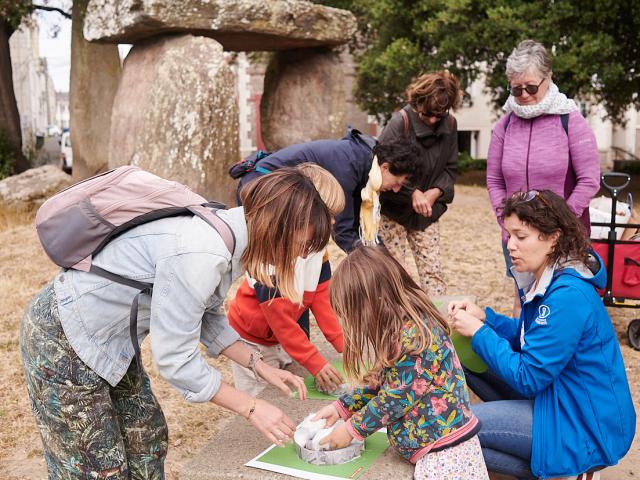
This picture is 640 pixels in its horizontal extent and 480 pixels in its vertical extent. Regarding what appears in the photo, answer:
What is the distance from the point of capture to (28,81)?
33.5m

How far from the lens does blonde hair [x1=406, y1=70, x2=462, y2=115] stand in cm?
374

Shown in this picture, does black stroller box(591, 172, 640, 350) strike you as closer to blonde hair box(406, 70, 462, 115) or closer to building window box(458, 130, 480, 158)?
blonde hair box(406, 70, 462, 115)

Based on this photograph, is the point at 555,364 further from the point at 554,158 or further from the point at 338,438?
the point at 554,158

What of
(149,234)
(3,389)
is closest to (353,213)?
(149,234)

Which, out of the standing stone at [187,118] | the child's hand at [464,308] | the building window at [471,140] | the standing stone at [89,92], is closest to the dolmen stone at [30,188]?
the standing stone at [89,92]

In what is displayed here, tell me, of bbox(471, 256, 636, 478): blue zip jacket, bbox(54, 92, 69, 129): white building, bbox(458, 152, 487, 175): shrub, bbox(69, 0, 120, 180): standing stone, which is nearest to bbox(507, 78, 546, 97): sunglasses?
bbox(471, 256, 636, 478): blue zip jacket

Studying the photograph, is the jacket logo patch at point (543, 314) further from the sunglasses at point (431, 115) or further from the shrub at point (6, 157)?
the shrub at point (6, 157)

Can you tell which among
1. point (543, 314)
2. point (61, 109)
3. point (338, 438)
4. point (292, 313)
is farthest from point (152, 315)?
point (61, 109)

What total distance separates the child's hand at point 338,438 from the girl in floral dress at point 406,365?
2.7 inches

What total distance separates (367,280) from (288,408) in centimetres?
82

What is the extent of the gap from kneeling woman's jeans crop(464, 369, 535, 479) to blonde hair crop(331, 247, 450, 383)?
580 mm

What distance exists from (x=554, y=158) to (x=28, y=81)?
33.9m

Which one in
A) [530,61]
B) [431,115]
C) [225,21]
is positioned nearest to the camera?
[530,61]

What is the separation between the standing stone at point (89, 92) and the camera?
33.2ft
